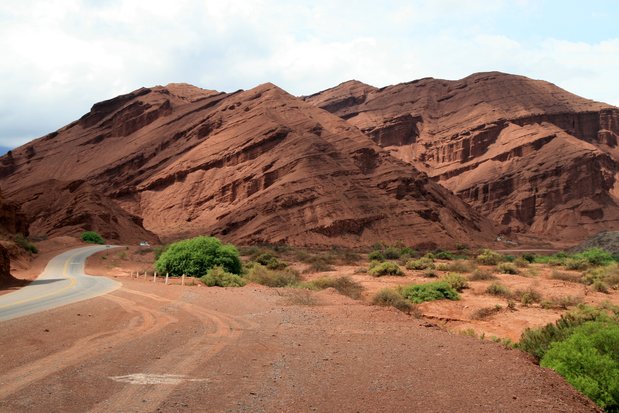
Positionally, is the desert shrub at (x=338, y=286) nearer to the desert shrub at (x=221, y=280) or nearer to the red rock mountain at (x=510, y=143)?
the desert shrub at (x=221, y=280)

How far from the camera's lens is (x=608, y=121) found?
113688mm

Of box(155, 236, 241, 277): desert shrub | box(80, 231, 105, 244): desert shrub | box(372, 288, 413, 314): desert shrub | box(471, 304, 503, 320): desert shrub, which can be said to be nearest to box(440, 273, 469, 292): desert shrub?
box(471, 304, 503, 320): desert shrub

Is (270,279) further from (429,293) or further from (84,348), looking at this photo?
(84,348)

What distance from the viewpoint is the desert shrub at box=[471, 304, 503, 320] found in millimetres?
15914

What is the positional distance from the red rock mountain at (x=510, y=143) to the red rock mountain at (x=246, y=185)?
1429cm

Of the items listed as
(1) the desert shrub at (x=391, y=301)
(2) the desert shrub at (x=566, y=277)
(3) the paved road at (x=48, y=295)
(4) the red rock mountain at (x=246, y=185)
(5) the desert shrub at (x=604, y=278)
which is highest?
(4) the red rock mountain at (x=246, y=185)

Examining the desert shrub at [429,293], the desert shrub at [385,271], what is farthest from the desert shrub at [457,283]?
the desert shrub at [385,271]

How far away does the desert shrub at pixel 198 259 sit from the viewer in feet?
88.6

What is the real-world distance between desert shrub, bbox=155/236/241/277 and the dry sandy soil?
13256mm

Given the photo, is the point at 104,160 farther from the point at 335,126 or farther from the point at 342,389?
the point at 342,389

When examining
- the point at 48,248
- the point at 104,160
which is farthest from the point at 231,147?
A: the point at 48,248

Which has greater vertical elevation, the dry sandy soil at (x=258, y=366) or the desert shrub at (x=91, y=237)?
the desert shrub at (x=91, y=237)

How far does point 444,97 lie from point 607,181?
134ft

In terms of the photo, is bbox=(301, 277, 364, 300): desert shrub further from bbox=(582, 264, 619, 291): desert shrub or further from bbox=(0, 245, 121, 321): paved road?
bbox=(582, 264, 619, 291): desert shrub
